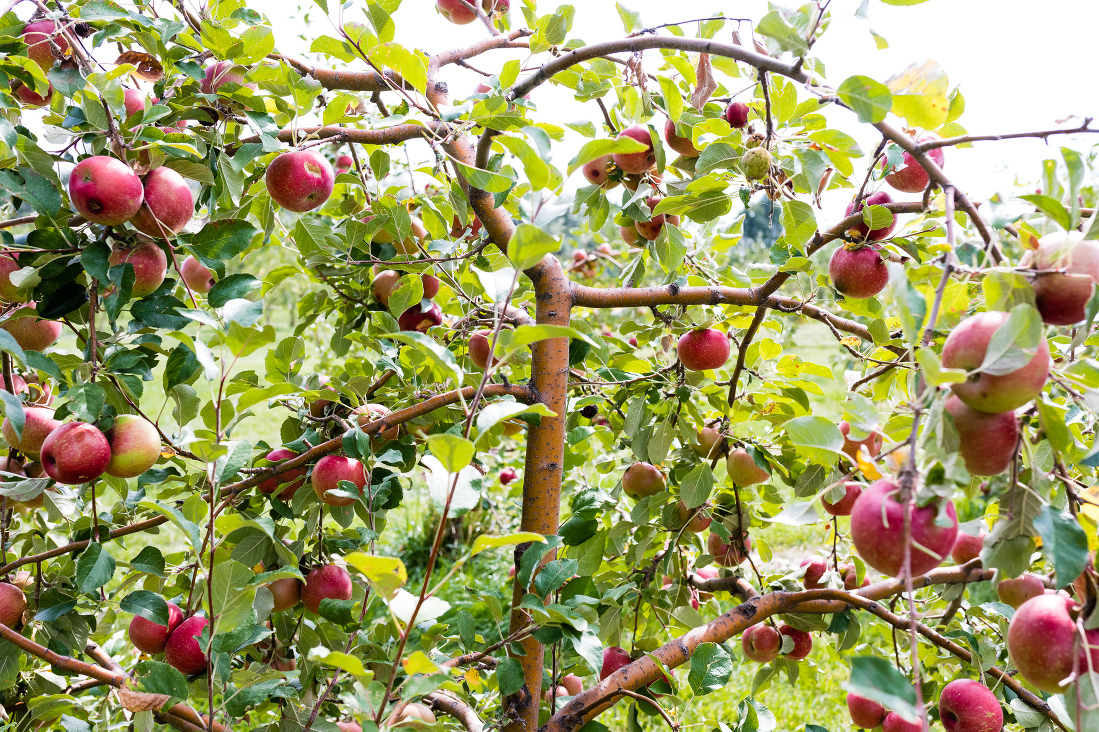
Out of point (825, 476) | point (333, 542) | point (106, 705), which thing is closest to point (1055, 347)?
point (825, 476)

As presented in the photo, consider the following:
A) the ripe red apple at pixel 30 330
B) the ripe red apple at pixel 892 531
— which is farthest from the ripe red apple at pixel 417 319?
the ripe red apple at pixel 892 531

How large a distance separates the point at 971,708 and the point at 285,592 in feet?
3.50

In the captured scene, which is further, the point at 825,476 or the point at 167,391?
the point at 825,476

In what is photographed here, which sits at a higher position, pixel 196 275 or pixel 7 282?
pixel 196 275

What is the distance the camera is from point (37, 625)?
1188mm

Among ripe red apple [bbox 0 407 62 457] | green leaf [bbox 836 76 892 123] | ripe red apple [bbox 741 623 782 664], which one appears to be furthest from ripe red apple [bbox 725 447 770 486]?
ripe red apple [bbox 0 407 62 457]

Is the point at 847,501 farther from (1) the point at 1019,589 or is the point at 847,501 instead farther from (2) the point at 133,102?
(2) the point at 133,102

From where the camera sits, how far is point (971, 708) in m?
1.01

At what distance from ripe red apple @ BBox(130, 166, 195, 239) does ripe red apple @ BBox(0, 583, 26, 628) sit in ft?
2.17

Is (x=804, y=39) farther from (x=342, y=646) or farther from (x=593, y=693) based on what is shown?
(x=342, y=646)

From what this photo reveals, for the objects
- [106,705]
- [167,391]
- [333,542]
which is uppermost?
[167,391]

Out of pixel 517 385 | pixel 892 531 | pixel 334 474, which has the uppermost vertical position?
pixel 517 385

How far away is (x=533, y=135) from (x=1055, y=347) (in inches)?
29.3

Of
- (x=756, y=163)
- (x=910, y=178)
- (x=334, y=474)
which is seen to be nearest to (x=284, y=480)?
(x=334, y=474)
